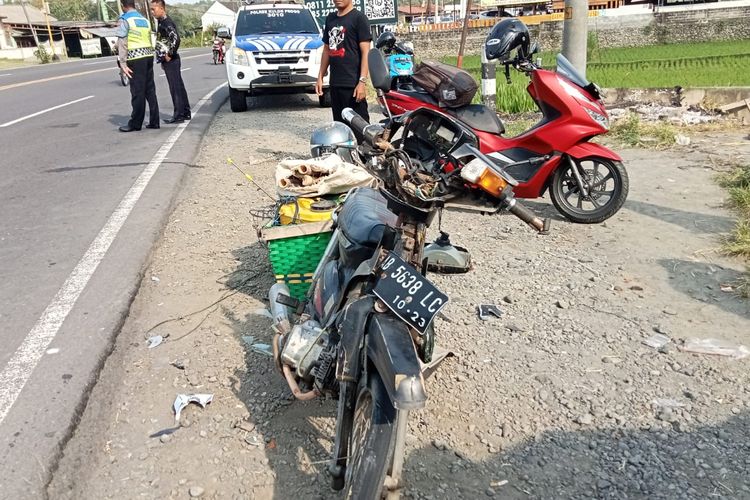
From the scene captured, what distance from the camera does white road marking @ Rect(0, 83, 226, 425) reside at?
308 cm

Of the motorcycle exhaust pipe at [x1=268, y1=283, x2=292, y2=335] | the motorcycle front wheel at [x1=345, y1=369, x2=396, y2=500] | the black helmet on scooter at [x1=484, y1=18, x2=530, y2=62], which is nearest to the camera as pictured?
the motorcycle front wheel at [x1=345, y1=369, x2=396, y2=500]

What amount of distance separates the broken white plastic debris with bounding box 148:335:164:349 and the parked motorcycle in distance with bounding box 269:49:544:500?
3.89ft

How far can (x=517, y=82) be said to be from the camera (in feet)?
35.3

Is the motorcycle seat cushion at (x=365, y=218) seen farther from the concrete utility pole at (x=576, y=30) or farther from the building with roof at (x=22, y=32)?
the building with roof at (x=22, y=32)

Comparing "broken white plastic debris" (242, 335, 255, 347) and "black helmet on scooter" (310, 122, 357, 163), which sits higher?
"black helmet on scooter" (310, 122, 357, 163)

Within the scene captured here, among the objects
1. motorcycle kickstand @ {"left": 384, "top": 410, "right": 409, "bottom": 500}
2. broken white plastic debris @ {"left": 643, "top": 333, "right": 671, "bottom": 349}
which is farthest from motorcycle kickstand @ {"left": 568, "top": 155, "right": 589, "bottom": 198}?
motorcycle kickstand @ {"left": 384, "top": 410, "right": 409, "bottom": 500}

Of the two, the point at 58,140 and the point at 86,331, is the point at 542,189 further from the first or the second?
the point at 58,140

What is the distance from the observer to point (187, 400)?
9.61 ft

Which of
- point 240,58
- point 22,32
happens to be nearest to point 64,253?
point 240,58

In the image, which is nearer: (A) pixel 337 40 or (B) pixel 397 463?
(B) pixel 397 463

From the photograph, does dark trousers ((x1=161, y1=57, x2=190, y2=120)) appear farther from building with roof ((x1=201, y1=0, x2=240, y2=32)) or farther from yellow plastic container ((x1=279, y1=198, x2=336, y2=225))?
building with roof ((x1=201, y1=0, x2=240, y2=32))

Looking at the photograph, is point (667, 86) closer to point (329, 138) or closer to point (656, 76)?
point (656, 76)

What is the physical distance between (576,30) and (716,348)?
18.5ft

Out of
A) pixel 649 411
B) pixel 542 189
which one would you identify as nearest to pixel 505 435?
pixel 649 411
